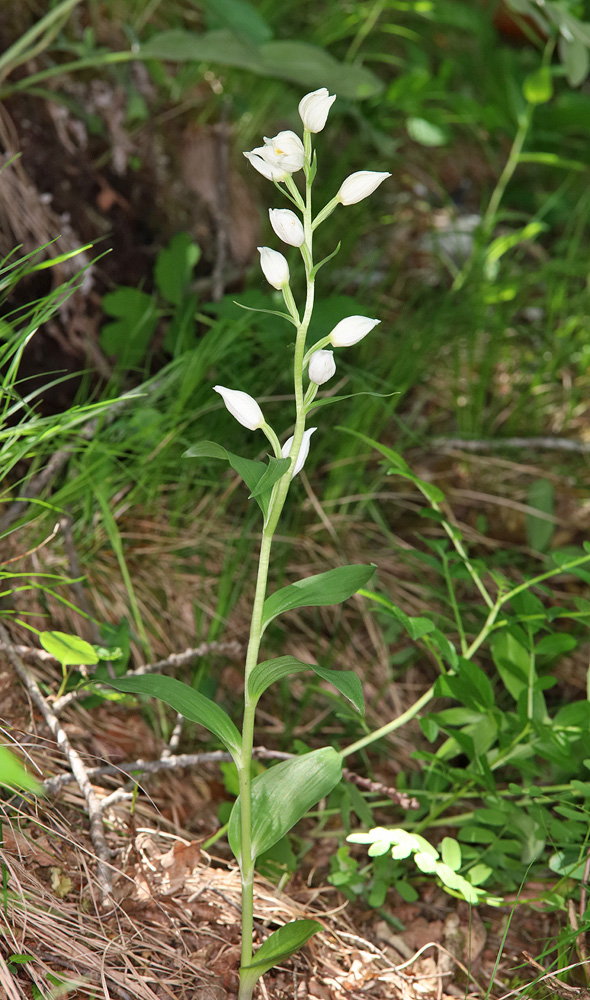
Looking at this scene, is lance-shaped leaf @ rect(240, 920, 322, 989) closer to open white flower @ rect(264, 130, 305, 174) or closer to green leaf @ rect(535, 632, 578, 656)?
green leaf @ rect(535, 632, 578, 656)

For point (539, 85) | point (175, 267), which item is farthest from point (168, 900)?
point (539, 85)

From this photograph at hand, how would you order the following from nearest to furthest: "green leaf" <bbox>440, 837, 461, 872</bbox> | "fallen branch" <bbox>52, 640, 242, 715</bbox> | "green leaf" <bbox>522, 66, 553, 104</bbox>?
"green leaf" <bbox>440, 837, 461, 872</bbox>, "fallen branch" <bbox>52, 640, 242, 715</bbox>, "green leaf" <bbox>522, 66, 553, 104</bbox>

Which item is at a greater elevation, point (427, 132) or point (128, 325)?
point (128, 325)

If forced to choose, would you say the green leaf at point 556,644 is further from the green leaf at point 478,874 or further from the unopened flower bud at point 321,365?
the unopened flower bud at point 321,365

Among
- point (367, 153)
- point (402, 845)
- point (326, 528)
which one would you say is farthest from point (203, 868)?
point (367, 153)

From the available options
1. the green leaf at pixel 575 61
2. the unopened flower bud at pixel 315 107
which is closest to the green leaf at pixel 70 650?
the unopened flower bud at pixel 315 107

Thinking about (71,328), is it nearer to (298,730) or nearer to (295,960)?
(298,730)

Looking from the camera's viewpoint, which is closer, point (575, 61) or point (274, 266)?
point (274, 266)

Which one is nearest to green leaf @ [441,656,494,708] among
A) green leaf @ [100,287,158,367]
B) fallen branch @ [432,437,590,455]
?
fallen branch @ [432,437,590,455]

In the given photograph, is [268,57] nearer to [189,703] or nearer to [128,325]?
[128,325]
